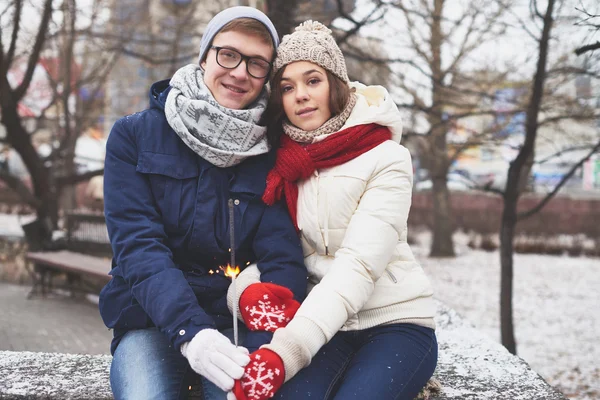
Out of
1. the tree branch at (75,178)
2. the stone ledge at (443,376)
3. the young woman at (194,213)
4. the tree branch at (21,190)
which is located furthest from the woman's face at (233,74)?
the tree branch at (21,190)

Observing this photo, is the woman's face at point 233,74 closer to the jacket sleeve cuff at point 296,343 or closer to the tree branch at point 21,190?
the jacket sleeve cuff at point 296,343

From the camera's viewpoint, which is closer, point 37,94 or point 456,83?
point 456,83

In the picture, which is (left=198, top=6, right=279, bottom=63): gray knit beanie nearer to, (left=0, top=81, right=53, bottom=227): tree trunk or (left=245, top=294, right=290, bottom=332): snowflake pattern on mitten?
(left=245, top=294, right=290, bottom=332): snowflake pattern on mitten

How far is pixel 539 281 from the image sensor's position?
472 inches

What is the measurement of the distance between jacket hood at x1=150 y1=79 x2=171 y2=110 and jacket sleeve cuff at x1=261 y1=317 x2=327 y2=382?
110cm

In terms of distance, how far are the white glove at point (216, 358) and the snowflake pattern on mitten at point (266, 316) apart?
21cm

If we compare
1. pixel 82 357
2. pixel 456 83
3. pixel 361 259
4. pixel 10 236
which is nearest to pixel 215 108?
pixel 361 259

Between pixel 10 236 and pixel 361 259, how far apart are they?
493 inches

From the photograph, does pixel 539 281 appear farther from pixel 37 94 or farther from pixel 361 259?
pixel 37 94

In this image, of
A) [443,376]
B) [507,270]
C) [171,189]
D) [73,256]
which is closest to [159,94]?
[171,189]

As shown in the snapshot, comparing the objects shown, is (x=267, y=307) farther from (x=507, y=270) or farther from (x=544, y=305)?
(x=544, y=305)

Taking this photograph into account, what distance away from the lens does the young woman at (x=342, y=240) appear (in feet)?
6.72

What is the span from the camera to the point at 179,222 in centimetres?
238

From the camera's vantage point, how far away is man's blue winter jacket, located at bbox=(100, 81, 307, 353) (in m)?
2.29
